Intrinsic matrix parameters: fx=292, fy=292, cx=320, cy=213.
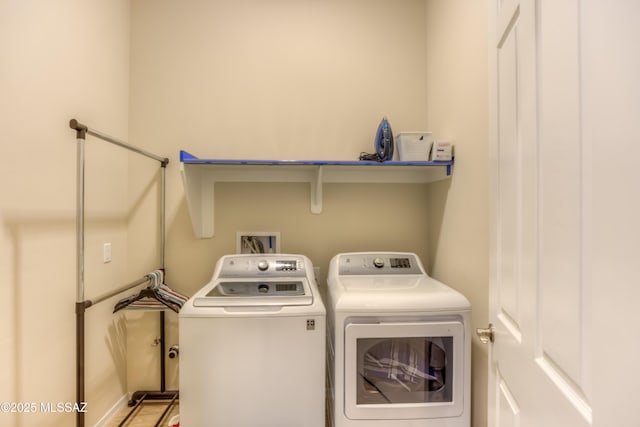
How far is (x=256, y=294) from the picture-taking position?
1.49 metres

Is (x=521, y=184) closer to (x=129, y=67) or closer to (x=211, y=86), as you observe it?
(x=211, y=86)

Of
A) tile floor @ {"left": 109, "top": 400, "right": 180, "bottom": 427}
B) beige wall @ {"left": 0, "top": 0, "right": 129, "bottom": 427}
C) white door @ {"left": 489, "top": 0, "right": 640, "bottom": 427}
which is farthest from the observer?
tile floor @ {"left": 109, "top": 400, "right": 180, "bottom": 427}

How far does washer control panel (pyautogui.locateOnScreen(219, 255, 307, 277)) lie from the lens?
1767 millimetres

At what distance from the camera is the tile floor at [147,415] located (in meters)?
1.76

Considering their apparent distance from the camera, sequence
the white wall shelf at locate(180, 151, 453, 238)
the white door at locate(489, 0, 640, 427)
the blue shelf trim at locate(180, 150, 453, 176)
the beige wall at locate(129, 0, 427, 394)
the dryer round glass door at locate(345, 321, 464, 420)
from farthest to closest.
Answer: the beige wall at locate(129, 0, 427, 394) → the white wall shelf at locate(180, 151, 453, 238) → the blue shelf trim at locate(180, 150, 453, 176) → the dryer round glass door at locate(345, 321, 464, 420) → the white door at locate(489, 0, 640, 427)

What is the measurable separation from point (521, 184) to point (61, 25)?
209cm

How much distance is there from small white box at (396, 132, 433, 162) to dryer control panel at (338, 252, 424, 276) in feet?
2.04

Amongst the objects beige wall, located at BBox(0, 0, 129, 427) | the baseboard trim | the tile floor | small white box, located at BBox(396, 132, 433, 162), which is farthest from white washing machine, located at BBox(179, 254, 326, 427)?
small white box, located at BBox(396, 132, 433, 162)

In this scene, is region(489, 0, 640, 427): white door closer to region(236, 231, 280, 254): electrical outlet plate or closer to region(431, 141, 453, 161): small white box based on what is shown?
region(431, 141, 453, 161): small white box

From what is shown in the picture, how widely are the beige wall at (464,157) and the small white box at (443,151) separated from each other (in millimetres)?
37

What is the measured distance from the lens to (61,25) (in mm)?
1427

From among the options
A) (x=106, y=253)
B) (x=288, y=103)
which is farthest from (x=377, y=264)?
(x=106, y=253)

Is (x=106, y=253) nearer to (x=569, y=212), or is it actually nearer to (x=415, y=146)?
(x=415, y=146)

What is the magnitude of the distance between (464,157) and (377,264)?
791 millimetres
